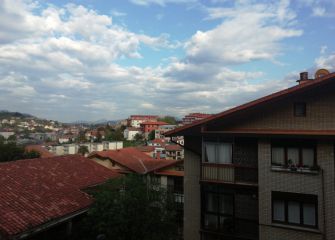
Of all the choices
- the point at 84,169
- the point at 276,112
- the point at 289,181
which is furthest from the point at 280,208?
the point at 84,169

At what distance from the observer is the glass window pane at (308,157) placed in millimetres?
12883

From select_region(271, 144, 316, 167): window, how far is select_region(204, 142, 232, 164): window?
1887 millimetres

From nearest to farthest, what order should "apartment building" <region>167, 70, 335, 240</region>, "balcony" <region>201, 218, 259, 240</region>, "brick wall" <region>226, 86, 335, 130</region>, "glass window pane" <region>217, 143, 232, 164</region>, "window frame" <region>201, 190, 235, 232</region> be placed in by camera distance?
"apartment building" <region>167, 70, 335, 240</region>
"brick wall" <region>226, 86, 335, 130</region>
"balcony" <region>201, 218, 259, 240</region>
"glass window pane" <region>217, 143, 232, 164</region>
"window frame" <region>201, 190, 235, 232</region>

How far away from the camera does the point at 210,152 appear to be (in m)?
14.7

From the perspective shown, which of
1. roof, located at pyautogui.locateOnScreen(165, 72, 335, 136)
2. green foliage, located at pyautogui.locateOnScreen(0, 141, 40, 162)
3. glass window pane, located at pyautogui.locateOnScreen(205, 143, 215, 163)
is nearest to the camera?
roof, located at pyautogui.locateOnScreen(165, 72, 335, 136)

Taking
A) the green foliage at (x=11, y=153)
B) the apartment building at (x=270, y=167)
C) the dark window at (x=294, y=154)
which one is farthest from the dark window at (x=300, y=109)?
the green foliage at (x=11, y=153)

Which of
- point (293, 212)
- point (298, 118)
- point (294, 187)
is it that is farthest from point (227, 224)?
point (298, 118)

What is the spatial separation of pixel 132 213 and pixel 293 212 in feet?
21.6

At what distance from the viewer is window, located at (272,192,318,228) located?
1279cm

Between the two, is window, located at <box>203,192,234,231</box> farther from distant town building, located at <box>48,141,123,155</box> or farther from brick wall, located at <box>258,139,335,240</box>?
distant town building, located at <box>48,141,123,155</box>

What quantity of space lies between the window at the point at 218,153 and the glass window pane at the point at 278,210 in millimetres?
2586

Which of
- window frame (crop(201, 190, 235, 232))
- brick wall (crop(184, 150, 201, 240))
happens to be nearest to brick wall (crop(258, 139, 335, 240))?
window frame (crop(201, 190, 235, 232))

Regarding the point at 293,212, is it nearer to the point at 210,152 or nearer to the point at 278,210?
the point at 278,210

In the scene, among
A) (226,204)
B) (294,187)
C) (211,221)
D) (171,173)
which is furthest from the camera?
(171,173)
